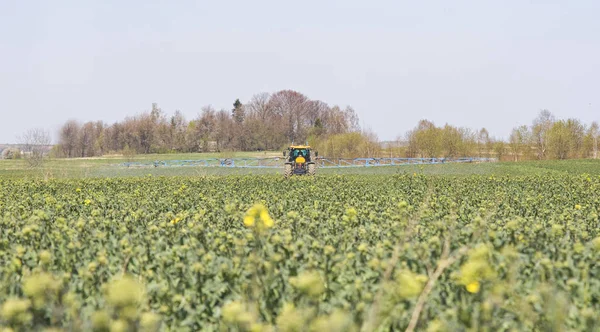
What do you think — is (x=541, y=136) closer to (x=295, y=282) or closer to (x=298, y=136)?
(x=298, y=136)

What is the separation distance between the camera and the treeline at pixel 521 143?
247ft

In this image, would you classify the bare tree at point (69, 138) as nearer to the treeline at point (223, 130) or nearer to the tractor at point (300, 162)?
the treeline at point (223, 130)

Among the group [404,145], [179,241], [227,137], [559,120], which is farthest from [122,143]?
[179,241]

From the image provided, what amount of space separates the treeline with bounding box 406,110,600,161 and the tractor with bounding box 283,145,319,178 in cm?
4920

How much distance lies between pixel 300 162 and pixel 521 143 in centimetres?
5583

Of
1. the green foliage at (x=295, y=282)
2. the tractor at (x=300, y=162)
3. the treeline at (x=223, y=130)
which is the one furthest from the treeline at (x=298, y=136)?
the green foliage at (x=295, y=282)

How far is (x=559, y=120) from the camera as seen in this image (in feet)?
264

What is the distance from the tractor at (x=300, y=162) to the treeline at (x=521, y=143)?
4920cm

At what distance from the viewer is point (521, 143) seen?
7794cm

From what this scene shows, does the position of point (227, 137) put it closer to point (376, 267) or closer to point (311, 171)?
point (311, 171)

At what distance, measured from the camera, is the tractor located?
29016 mm

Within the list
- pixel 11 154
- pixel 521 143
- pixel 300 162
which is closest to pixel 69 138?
pixel 11 154

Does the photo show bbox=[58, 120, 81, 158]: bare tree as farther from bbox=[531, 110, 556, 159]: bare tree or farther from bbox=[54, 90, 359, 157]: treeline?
bbox=[531, 110, 556, 159]: bare tree

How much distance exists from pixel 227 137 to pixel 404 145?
28.2 meters
